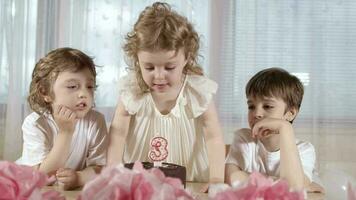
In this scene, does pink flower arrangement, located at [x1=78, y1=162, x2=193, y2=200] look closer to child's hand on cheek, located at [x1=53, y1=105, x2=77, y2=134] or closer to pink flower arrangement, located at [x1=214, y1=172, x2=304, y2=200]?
pink flower arrangement, located at [x1=214, y1=172, x2=304, y2=200]

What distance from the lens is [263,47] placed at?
2.78 meters

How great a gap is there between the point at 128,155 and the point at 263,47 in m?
1.68

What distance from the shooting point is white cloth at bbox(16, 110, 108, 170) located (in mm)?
1248

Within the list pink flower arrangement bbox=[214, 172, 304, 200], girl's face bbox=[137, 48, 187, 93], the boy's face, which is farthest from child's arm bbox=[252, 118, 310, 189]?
pink flower arrangement bbox=[214, 172, 304, 200]

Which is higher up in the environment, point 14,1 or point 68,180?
point 14,1

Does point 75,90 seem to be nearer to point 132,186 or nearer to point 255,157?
point 255,157

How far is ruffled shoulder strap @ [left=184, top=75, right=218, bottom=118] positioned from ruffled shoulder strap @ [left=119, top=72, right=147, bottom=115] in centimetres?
11

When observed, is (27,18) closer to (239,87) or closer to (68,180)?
(239,87)

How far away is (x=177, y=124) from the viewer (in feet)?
4.25

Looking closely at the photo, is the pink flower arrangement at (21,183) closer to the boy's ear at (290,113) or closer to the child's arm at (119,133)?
the child's arm at (119,133)

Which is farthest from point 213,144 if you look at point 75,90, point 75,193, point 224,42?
point 224,42

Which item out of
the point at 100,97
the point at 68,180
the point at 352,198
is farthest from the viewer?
the point at 100,97

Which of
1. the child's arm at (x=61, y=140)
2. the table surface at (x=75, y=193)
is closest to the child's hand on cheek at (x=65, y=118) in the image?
the child's arm at (x=61, y=140)

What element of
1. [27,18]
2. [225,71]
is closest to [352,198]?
[225,71]
